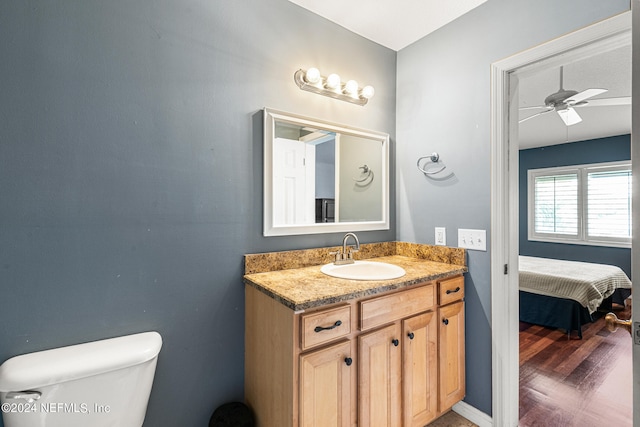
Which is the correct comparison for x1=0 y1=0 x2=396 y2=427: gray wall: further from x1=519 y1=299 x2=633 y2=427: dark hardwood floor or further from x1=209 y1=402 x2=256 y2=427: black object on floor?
x1=519 y1=299 x2=633 y2=427: dark hardwood floor

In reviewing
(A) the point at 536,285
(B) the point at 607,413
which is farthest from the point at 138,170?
(A) the point at 536,285

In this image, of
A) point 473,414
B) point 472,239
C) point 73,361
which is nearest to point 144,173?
point 73,361

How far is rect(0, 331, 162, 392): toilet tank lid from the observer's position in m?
0.98

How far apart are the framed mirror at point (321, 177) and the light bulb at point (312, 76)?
8.6 inches

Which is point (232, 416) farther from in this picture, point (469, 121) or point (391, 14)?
point (391, 14)

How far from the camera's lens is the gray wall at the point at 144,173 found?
114 cm

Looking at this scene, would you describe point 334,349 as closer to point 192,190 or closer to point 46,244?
point 192,190

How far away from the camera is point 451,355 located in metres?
1.71

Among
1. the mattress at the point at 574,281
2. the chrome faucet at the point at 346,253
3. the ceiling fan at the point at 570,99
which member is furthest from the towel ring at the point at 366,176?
the mattress at the point at 574,281

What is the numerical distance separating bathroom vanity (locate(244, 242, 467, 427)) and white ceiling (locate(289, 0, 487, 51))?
1.48m

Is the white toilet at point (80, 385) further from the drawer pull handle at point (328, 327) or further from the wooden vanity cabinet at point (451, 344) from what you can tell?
the wooden vanity cabinet at point (451, 344)

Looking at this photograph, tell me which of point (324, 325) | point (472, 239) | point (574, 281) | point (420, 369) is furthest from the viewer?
point (574, 281)

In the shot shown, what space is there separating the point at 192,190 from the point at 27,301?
0.73 m

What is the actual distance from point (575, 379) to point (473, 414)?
1.01m
